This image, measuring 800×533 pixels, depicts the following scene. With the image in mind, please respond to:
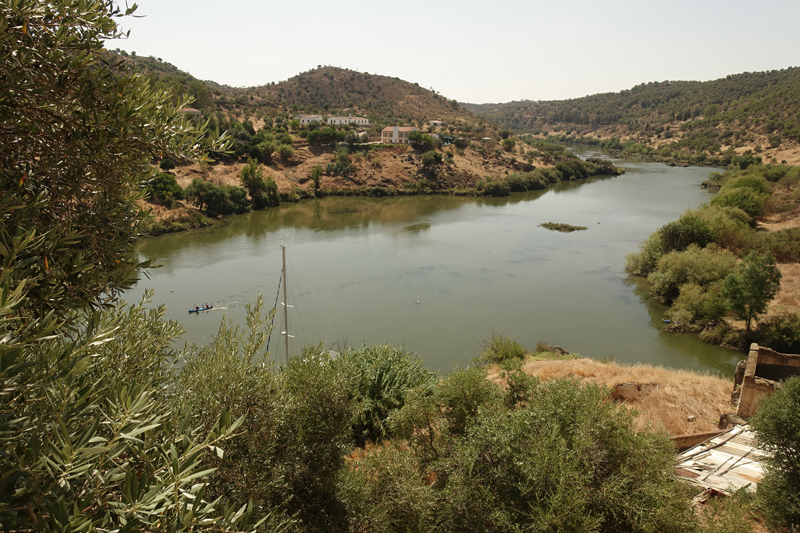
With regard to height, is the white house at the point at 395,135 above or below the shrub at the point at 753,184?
above

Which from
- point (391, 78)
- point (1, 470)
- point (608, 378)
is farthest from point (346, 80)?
point (1, 470)

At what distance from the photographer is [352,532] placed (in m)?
6.64

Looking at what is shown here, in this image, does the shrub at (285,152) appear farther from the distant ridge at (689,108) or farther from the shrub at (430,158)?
the distant ridge at (689,108)

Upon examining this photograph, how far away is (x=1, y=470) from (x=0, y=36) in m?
2.38

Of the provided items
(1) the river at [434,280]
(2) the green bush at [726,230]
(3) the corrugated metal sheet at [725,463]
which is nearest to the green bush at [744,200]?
(1) the river at [434,280]

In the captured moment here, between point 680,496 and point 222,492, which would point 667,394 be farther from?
point 222,492

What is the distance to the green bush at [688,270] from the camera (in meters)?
23.9

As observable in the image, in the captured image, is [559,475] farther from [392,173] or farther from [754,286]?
[392,173]

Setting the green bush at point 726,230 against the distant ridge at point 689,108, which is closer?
the green bush at point 726,230

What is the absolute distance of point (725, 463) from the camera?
8.71m

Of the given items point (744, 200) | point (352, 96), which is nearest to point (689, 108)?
point (352, 96)

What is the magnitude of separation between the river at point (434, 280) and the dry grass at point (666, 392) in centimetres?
450

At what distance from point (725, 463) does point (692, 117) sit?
139 m

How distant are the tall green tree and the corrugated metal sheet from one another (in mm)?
12590
